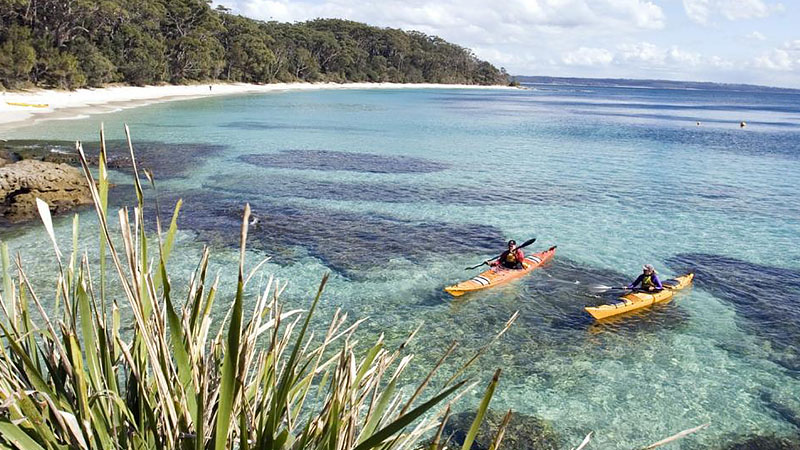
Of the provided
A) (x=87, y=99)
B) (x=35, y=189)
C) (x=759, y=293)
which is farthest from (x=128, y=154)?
(x=87, y=99)

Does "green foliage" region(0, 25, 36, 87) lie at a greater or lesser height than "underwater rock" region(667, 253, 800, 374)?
greater

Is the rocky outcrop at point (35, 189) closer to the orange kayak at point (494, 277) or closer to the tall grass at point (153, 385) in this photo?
the orange kayak at point (494, 277)

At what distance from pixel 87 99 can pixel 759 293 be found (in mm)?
55053

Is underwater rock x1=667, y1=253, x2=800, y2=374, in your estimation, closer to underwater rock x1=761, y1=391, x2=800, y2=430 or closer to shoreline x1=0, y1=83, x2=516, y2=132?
underwater rock x1=761, y1=391, x2=800, y2=430

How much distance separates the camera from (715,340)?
11500 mm

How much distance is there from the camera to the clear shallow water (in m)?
9.68

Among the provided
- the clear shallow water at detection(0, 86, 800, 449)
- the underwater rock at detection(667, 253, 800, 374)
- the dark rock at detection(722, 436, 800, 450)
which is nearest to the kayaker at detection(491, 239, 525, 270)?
the clear shallow water at detection(0, 86, 800, 449)

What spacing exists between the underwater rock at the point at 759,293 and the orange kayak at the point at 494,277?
411cm

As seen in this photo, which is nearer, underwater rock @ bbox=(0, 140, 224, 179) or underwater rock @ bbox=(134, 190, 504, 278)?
underwater rock @ bbox=(134, 190, 504, 278)

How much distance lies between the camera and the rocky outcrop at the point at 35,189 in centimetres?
1728

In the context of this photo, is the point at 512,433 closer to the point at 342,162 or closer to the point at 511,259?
the point at 511,259

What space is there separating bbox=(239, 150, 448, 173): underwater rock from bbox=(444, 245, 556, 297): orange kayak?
1421 centimetres

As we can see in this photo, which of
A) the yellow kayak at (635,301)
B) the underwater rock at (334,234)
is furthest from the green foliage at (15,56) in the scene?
the yellow kayak at (635,301)

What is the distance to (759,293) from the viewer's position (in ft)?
45.7
